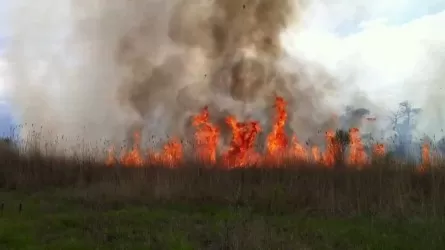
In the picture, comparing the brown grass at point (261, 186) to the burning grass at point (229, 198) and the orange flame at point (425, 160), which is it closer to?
the burning grass at point (229, 198)

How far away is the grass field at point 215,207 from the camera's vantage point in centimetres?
855

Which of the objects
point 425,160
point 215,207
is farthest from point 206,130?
point 425,160

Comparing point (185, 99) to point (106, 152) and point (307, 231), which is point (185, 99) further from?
point (307, 231)

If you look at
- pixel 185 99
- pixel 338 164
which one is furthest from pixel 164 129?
pixel 338 164

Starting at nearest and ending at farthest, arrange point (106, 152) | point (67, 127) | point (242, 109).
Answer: point (106, 152) → point (242, 109) → point (67, 127)

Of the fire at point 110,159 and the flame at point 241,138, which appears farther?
the flame at point 241,138

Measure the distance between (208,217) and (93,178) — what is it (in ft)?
22.7

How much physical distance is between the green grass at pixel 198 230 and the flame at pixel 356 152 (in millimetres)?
4527

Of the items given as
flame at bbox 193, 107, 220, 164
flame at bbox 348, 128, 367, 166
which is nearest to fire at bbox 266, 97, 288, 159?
flame at bbox 193, 107, 220, 164

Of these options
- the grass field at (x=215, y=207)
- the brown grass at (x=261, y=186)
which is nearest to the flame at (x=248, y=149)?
the brown grass at (x=261, y=186)

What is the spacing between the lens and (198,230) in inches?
374

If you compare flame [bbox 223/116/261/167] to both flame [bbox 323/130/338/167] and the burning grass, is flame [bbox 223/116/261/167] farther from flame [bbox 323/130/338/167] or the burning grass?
flame [bbox 323/130/338/167]

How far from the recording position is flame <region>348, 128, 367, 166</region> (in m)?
15.4

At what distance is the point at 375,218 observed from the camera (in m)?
10.8
